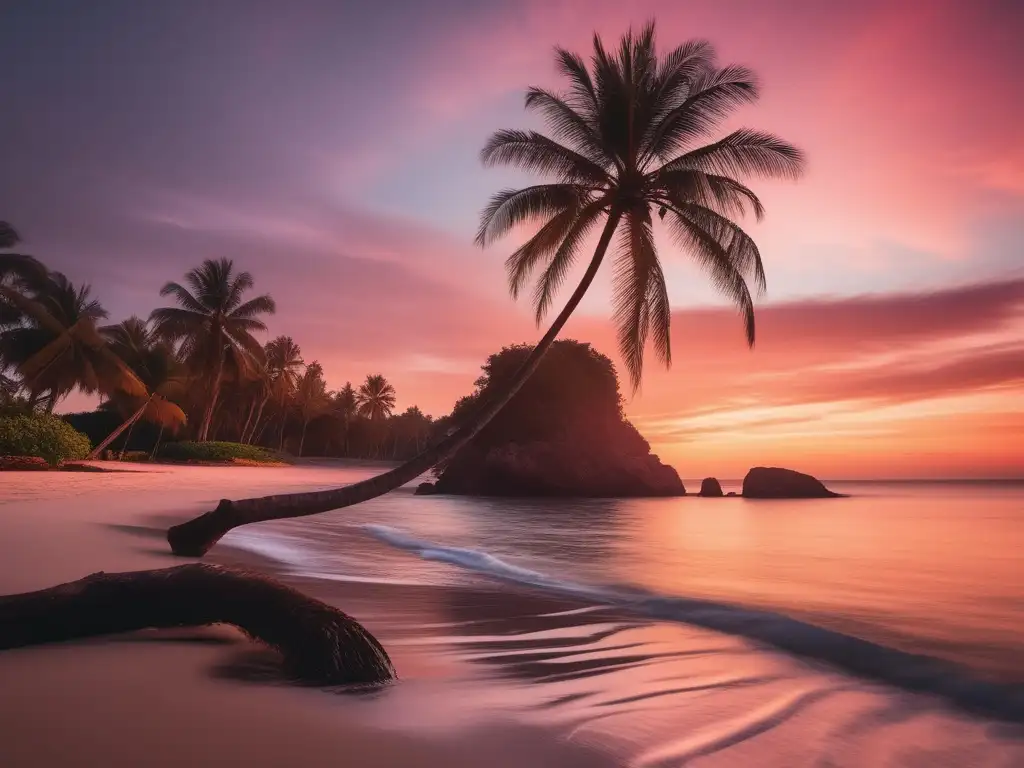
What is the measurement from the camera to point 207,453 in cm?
3878

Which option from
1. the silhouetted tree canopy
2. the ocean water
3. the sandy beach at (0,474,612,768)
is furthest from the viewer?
the silhouetted tree canopy

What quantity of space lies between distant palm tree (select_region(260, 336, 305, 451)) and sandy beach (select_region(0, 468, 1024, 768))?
4827 cm

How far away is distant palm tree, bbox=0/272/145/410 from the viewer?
2831 cm

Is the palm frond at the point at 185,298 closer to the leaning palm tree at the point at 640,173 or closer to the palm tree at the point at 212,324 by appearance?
the palm tree at the point at 212,324

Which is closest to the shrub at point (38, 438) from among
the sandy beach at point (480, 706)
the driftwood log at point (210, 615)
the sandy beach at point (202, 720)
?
the sandy beach at point (480, 706)

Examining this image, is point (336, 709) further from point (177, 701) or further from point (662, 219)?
point (662, 219)

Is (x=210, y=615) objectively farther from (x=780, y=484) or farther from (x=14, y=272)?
(x=780, y=484)

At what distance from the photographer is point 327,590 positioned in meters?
6.57

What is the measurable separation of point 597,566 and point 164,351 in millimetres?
38267

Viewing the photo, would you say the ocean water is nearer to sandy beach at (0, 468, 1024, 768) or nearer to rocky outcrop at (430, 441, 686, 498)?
sandy beach at (0, 468, 1024, 768)

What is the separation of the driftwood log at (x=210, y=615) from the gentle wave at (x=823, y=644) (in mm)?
3805

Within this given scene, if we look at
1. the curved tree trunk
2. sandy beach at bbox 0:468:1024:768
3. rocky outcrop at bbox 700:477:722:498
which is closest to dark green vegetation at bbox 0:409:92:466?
sandy beach at bbox 0:468:1024:768

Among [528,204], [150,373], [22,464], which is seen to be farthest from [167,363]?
[528,204]

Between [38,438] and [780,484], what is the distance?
38644 mm
